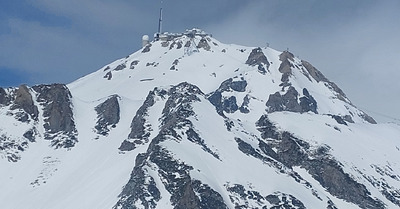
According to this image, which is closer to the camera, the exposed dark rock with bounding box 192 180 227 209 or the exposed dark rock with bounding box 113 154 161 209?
the exposed dark rock with bounding box 192 180 227 209

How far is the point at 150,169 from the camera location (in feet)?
584

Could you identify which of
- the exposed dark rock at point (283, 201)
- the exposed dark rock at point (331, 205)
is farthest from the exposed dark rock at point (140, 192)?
the exposed dark rock at point (331, 205)

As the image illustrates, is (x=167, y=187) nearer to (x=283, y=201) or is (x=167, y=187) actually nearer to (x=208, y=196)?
(x=208, y=196)

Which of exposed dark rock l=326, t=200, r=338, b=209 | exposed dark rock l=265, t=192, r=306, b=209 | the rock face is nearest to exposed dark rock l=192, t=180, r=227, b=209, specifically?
the rock face

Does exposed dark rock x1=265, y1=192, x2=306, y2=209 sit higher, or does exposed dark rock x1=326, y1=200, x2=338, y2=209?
exposed dark rock x1=326, y1=200, x2=338, y2=209

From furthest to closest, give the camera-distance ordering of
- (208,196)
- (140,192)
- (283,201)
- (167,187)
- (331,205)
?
(331,205) → (283,201) → (167,187) → (140,192) → (208,196)

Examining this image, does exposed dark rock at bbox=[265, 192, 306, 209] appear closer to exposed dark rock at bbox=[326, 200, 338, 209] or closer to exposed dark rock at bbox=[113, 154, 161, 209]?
exposed dark rock at bbox=[326, 200, 338, 209]

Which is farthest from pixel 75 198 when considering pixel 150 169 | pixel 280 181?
pixel 280 181

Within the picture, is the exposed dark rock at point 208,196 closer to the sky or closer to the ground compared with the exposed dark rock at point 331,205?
closer to the ground

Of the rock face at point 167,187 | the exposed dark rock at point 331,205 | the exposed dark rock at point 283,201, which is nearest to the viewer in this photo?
the rock face at point 167,187

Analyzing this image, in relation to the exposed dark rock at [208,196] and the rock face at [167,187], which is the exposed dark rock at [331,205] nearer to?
the exposed dark rock at [208,196]

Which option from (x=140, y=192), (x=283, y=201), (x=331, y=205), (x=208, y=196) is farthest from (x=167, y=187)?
(x=331, y=205)

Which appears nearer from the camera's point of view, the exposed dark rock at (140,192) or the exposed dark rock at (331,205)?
the exposed dark rock at (140,192)

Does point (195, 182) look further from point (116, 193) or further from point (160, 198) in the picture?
point (116, 193)
